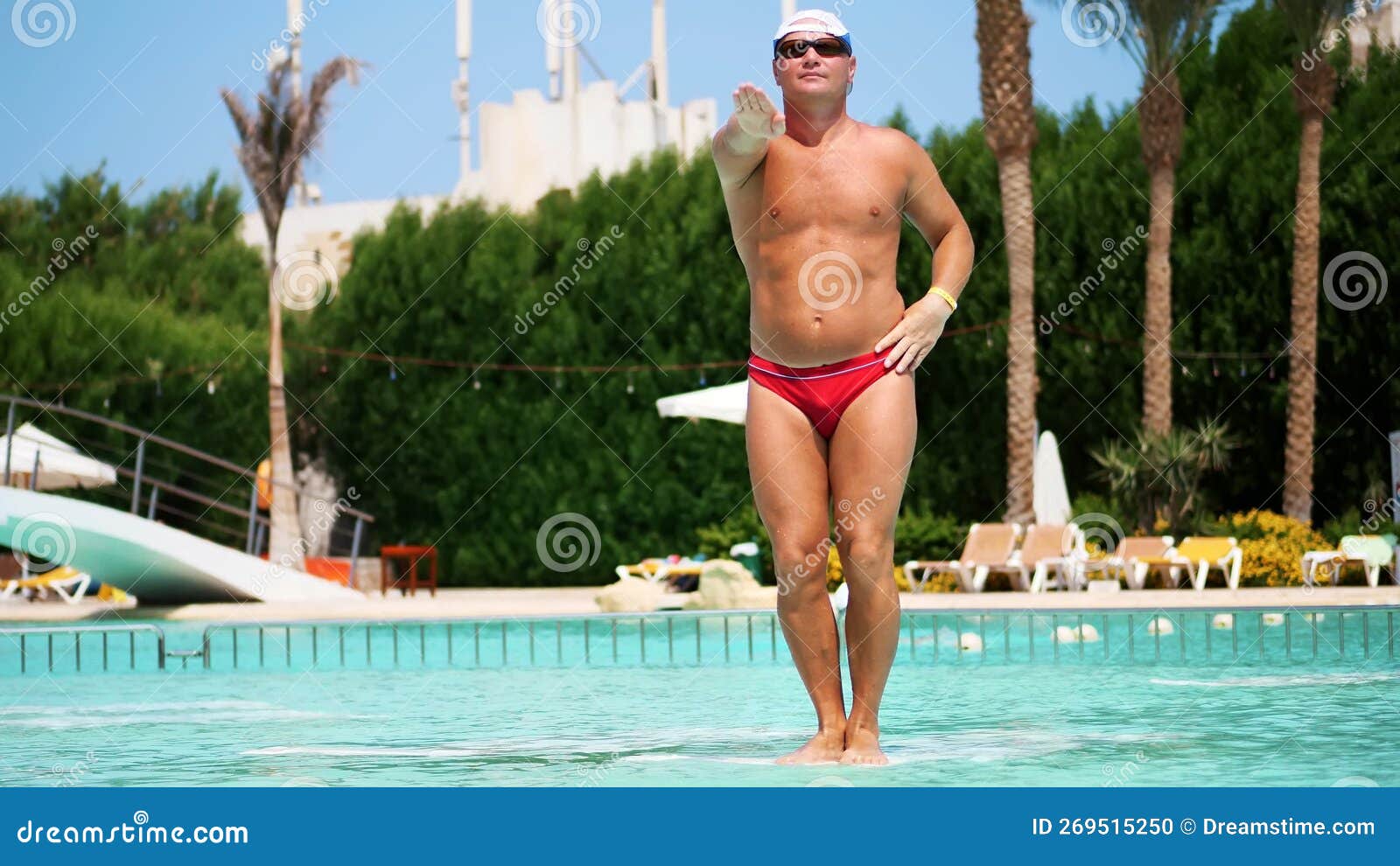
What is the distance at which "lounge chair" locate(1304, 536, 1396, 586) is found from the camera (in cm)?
1523

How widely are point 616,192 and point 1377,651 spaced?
525 inches

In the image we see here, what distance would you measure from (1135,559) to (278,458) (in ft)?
33.1

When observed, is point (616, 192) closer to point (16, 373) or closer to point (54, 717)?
point (16, 373)

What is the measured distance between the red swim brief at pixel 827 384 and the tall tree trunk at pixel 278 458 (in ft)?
51.1

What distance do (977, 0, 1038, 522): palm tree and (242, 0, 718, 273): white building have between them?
1425 centimetres

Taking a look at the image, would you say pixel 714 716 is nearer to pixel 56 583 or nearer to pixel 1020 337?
pixel 1020 337

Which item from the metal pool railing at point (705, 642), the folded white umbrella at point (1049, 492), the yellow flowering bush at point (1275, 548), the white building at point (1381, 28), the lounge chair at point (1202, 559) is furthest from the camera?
the white building at point (1381, 28)

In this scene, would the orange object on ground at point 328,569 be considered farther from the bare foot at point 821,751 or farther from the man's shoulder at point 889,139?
the man's shoulder at point 889,139

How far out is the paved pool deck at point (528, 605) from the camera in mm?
13664

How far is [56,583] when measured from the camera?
18359 millimetres

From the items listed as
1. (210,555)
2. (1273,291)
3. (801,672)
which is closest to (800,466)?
(801,672)

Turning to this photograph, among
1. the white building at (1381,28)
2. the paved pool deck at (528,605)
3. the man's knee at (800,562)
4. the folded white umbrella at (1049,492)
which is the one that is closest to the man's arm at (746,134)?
the man's knee at (800,562)

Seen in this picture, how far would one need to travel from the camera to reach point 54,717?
7684 millimetres
